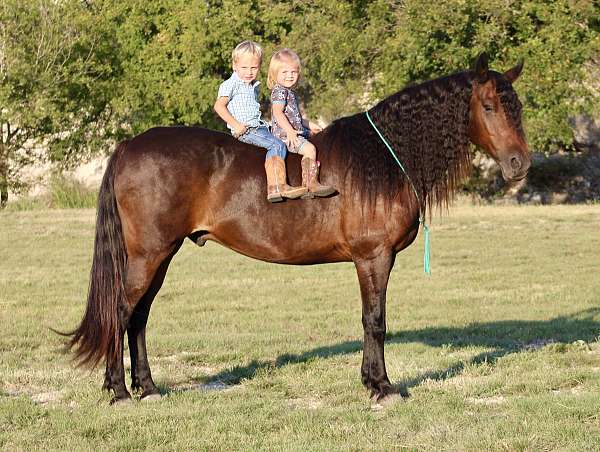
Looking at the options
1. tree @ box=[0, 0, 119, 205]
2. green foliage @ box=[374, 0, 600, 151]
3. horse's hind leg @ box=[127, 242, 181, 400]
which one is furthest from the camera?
tree @ box=[0, 0, 119, 205]

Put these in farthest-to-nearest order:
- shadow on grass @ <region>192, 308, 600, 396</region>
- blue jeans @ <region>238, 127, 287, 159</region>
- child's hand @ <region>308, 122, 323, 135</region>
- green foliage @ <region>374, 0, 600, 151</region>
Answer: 1. green foliage @ <region>374, 0, 600, 151</region>
2. shadow on grass @ <region>192, 308, 600, 396</region>
3. child's hand @ <region>308, 122, 323, 135</region>
4. blue jeans @ <region>238, 127, 287, 159</region>

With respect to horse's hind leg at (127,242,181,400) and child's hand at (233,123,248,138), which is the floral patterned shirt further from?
horse's hind leg at (127,242,181,400)

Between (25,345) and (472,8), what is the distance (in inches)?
757

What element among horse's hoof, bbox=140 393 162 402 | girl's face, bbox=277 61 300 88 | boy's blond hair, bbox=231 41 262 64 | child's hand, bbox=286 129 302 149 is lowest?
horse's hoof, bbox=140 393 162 402

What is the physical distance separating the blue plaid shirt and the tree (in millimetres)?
24404

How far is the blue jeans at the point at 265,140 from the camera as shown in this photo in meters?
6.86

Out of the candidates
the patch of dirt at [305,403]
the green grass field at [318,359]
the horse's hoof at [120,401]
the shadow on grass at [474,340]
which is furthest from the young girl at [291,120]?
Result: the horse's hoof at [120,401]

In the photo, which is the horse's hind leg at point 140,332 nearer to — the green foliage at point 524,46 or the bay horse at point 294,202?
Result: the bay horse at point 294,202

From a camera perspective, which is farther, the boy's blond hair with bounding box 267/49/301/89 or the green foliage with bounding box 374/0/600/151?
the green foliage with bounding box 374/0/600/151

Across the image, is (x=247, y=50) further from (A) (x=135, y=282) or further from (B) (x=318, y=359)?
(B) (x=318, y=359)

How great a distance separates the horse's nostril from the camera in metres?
6.60

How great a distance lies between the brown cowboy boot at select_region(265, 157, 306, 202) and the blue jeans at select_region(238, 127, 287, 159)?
0.05 meters

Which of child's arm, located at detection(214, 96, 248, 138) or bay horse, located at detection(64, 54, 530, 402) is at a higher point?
child's arm, located at detection(214, 96, 248, 138)

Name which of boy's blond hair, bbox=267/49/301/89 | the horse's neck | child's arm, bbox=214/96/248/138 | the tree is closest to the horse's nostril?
the horse's neck
